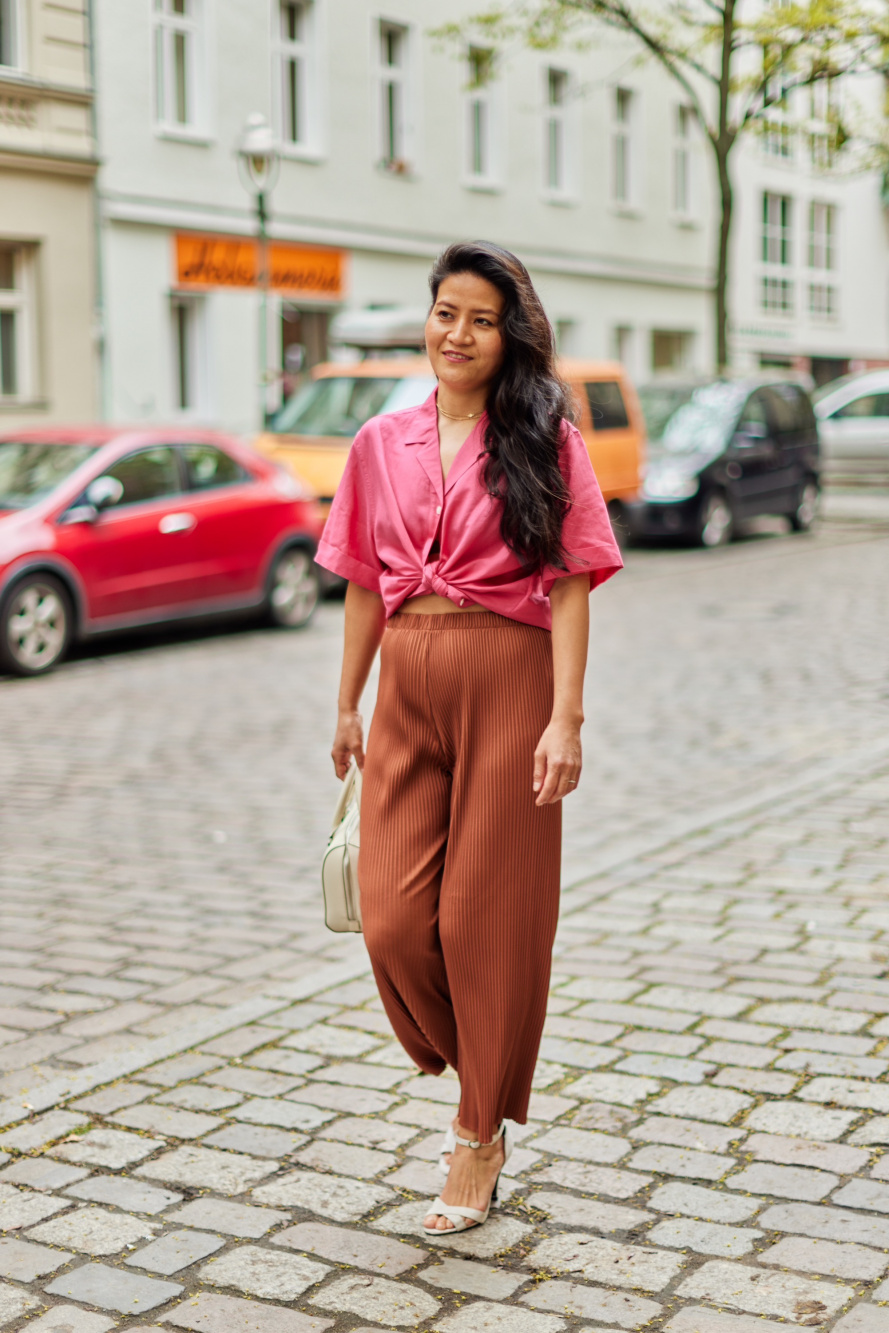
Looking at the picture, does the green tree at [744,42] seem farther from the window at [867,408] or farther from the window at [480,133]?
the window at [867,408]

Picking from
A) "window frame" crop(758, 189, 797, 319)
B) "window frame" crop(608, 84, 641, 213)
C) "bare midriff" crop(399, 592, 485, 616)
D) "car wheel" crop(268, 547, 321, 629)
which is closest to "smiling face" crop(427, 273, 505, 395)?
"bare midriff" crop(399, 592, 485, 616)

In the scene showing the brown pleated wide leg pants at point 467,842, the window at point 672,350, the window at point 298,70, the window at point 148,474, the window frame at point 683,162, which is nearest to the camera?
the brown pleated wide leg pants at point 467,842

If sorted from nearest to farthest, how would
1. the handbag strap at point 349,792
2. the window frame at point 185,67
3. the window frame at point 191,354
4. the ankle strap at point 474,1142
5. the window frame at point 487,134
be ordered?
the ankle strap at point 474,1142
the handbag strap at point 349,792
the window frame at point 185,67
the window frame at point 191,354
the window frame at point 487,134

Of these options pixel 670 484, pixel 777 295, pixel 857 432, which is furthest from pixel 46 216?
pixel 777 295

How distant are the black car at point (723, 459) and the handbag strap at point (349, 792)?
15466 millimetres

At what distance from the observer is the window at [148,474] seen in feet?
38.6

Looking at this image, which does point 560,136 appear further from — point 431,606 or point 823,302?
point 431,606

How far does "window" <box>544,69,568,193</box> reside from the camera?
29.4 m

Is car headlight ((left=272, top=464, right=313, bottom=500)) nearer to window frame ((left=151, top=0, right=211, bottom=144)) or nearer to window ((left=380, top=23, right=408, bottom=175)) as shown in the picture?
window frame ((left=151, top=0, right=211, bottom=144))

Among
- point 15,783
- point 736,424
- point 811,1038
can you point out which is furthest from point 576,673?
point 736,424

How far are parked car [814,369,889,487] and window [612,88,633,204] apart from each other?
21.0 ft

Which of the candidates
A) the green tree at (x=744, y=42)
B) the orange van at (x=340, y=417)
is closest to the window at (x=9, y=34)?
the orange van at (x=340, y=417)

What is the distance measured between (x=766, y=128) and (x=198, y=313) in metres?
8.03

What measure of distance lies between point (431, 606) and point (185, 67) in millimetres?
20335
